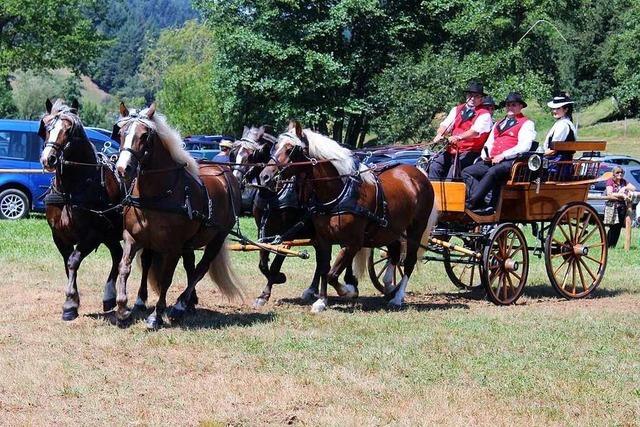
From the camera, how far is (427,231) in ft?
37.7

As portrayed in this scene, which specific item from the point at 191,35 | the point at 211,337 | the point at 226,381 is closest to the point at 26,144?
the point at 211,337

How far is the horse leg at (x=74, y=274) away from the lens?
970cm

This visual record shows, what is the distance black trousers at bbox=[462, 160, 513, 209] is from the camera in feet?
37.3

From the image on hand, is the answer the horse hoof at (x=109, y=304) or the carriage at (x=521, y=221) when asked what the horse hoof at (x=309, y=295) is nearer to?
the carriage at (x=521, y=221)

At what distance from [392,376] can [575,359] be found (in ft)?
5.60

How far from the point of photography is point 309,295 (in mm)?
11523

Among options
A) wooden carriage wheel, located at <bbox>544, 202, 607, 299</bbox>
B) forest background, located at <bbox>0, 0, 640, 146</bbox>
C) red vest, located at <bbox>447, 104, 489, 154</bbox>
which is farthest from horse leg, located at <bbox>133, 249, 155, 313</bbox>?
forest background, located at <bbox>0, 0, 640, 146</bbox>

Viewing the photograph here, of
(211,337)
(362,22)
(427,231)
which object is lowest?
(211,337)

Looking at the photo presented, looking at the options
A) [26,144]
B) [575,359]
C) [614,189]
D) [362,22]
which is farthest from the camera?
[362,22]

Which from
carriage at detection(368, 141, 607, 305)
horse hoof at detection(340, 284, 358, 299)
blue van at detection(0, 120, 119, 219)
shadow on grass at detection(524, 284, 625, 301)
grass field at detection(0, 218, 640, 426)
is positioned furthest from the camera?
blue van at detection(0, 120, 119, 219)

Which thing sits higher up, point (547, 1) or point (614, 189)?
point (547, 1)

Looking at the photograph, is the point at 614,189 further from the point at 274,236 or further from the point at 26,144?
the point at 26,144

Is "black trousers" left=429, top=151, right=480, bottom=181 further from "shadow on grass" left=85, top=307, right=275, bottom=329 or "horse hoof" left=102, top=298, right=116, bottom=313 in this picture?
"horse hoof" left=102, top=298, right=116, bottom=313

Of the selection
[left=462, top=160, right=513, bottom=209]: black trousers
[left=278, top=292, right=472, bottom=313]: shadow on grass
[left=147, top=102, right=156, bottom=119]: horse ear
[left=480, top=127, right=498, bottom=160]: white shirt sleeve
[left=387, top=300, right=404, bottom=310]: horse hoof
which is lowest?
[left=278, top=292, right=472, bottom=313]: shadow on grass
